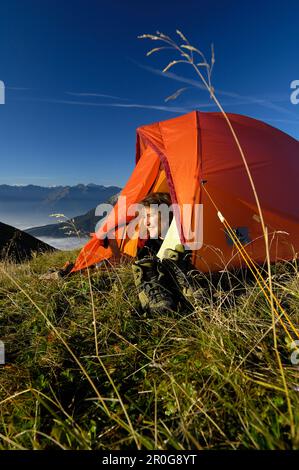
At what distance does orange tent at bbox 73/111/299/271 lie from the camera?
4016mm

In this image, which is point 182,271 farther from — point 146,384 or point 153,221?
point 153,221

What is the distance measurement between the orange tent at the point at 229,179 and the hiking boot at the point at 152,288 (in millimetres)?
648

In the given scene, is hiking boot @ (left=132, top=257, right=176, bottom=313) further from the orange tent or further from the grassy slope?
the orange tent

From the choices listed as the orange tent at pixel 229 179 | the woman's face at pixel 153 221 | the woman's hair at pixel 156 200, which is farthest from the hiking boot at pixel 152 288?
the woman's hair at pixel 156 200

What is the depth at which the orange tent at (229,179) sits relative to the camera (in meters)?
4.02

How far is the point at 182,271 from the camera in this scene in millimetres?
3535

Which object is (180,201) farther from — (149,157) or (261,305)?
(149,157)

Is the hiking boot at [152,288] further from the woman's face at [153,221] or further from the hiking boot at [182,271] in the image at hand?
the woman's face at [153,221]

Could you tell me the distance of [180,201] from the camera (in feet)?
13.6

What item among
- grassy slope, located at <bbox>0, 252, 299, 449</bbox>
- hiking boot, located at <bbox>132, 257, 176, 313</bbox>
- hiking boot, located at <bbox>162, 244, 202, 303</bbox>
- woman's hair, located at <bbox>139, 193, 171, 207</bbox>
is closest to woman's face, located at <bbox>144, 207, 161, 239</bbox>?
woman's hair, located at <bbox>139, 193, 171, 207</bbox>

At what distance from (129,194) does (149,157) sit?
0.99m

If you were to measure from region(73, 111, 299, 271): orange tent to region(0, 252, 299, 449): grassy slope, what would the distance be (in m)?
1.30

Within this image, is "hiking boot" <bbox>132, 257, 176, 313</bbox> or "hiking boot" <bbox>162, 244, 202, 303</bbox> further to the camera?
"hiking boot" <bbox>162, 244, 202, 303</bbox>
